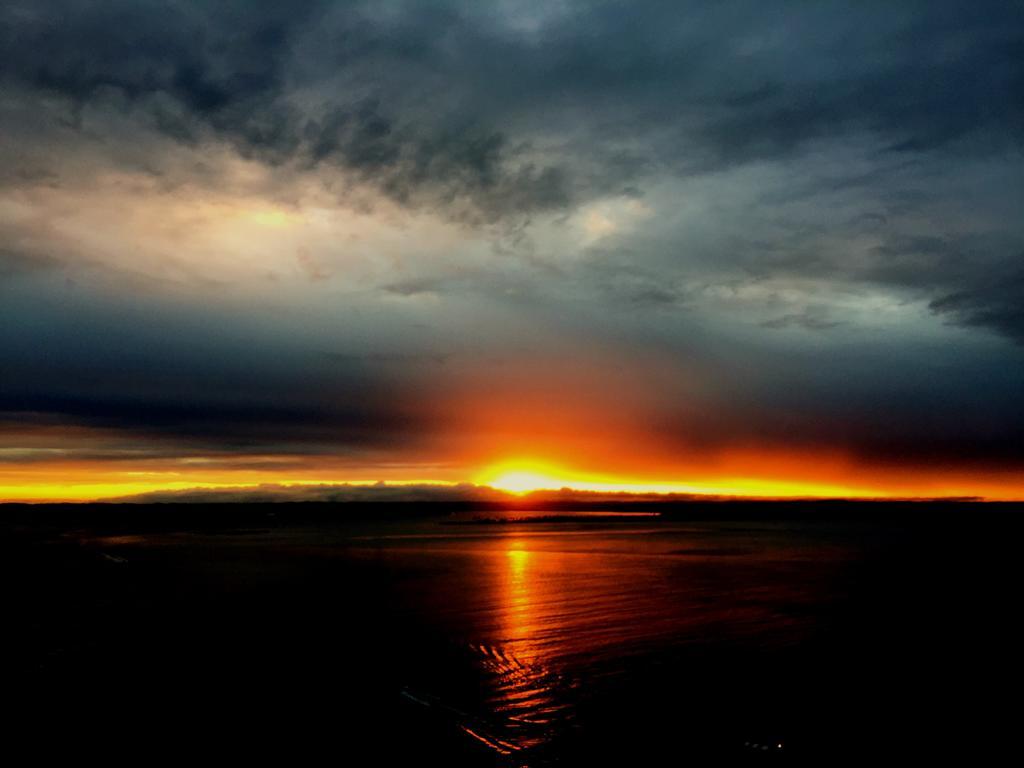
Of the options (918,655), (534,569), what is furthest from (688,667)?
(534,569)

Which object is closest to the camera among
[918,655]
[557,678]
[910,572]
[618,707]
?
[618,707]

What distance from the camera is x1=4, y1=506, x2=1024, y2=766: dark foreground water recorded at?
43.7 feet

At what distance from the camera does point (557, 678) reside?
17.4m

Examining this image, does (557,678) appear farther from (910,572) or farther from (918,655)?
(910,572)

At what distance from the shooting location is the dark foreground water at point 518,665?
13.3 meters

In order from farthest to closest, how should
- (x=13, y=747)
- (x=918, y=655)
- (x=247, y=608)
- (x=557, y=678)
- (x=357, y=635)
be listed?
(x=247, y=608) < (x=357, y=635) < (x=918, y=655) < (x=557, y=678) < (x=13, y=747)

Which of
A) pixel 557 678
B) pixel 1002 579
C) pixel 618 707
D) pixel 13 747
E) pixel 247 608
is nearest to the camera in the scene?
pixel 13 747

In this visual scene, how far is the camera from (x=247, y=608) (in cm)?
2838

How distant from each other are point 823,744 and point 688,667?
17.3ft

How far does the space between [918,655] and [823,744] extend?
886 centimetres

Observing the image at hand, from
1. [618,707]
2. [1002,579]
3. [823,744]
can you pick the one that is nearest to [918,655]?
[823,744]

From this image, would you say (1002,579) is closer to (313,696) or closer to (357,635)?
(357,635)

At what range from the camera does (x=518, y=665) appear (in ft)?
61.7

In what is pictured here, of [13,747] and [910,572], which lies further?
[910,572]
